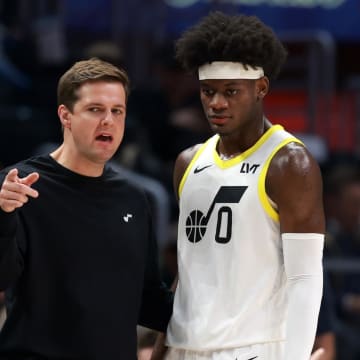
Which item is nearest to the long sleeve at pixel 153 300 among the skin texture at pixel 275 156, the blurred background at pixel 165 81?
the skin texture at pixel 275 156

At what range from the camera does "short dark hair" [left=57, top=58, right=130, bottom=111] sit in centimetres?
491

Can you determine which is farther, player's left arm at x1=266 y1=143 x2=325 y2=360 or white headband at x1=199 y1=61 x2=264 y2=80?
white headband at x1=199 y1=61 x2=264 y2=80

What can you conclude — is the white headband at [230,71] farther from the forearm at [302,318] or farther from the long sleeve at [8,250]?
the long sleeve at [8,250]

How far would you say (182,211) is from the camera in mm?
5172

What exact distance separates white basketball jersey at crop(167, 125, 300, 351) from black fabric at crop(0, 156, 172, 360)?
0.24m

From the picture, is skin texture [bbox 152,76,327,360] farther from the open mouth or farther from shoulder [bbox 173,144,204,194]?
the open mouth

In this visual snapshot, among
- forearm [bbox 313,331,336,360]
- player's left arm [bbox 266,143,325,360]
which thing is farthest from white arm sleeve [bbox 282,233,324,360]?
forearm [bbox 313,331,336,360]

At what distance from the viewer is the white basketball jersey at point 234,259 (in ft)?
15.9

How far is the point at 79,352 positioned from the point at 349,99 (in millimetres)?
6806

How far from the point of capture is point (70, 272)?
188 inches

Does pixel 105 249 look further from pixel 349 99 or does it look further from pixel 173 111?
pixel 349 99

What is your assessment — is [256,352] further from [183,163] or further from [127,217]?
[183,163]

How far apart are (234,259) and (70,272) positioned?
643mm

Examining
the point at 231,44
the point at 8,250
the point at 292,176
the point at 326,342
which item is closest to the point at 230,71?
the point at 231,44
